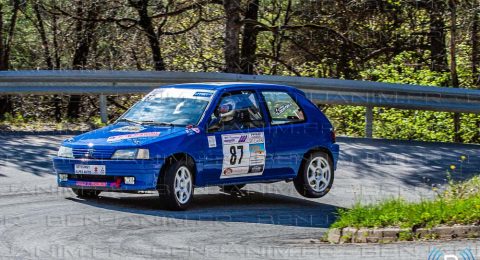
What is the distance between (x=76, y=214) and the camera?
35.4 ft

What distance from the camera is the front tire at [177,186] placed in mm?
11242

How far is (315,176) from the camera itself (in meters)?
13.1

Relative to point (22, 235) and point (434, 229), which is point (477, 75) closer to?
Result: point (434, 229)

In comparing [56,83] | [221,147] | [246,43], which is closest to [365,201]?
[221,147]

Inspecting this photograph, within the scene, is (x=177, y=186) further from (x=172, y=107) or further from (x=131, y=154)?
(x=172, y=107)

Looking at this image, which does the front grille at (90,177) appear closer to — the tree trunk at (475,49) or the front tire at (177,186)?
the front tire at (177,186)

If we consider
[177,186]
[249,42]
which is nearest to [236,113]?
[177,186]

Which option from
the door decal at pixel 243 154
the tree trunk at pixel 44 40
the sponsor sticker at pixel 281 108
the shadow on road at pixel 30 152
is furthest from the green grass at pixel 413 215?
the tree trunk at pixel 44 40

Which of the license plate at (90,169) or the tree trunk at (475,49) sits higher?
the tree trunk at (475,49)

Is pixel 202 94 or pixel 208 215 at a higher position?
pixel 202 94

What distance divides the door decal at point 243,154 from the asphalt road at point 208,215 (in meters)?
0.41

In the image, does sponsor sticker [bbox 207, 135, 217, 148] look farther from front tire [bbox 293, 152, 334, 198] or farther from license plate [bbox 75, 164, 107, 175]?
front tire [bbox 293, 152, 334, 198]

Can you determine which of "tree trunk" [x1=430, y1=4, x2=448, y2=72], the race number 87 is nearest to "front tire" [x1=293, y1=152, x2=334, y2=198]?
the race number 87

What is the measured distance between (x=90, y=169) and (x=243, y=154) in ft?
6.23
